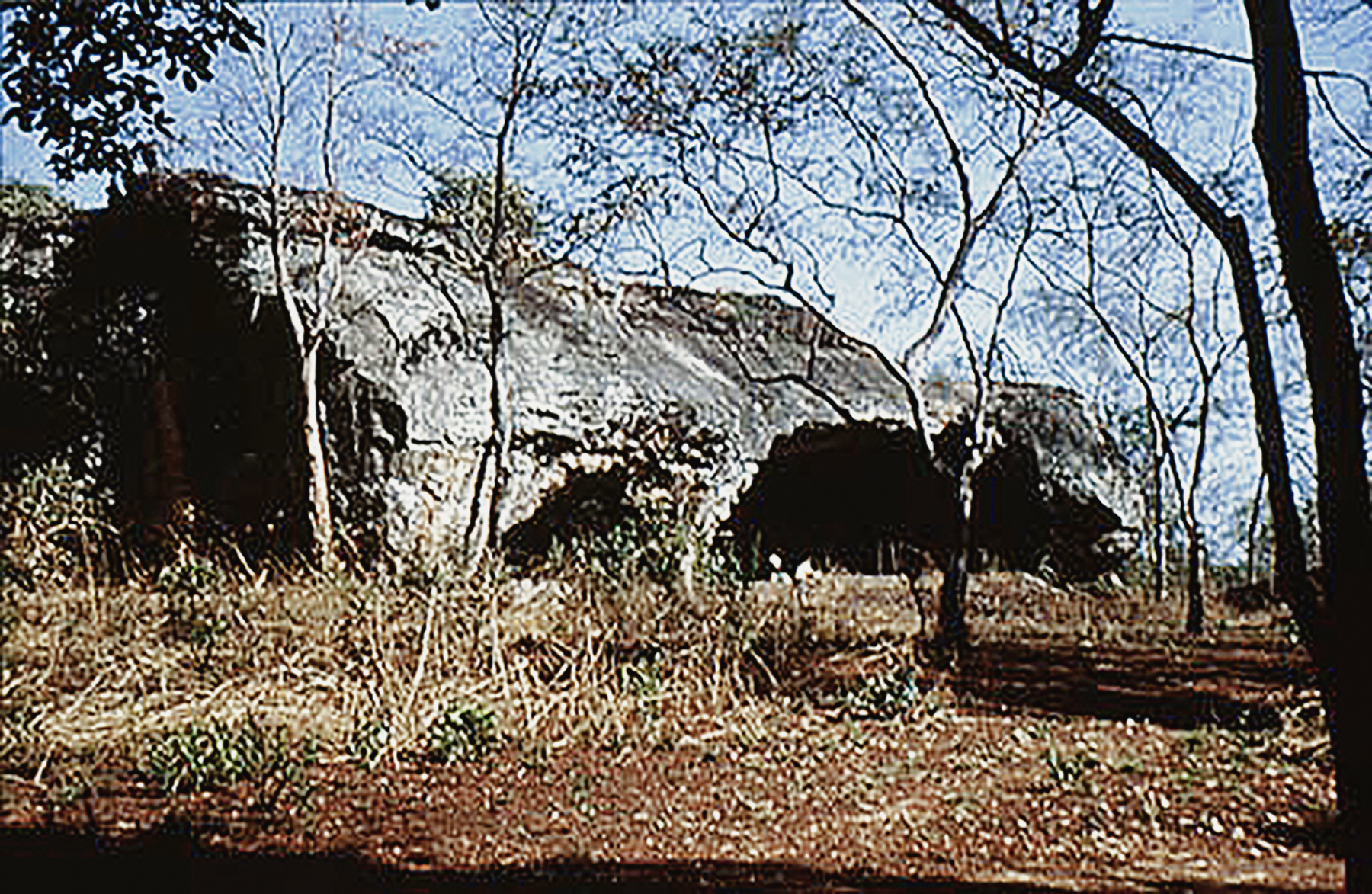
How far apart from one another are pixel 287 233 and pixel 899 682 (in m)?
8.03

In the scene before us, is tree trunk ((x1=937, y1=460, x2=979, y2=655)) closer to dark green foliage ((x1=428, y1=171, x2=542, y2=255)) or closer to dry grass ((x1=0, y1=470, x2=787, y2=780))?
dry grass ((x1=0, y1=470, x2=787, y2=780))

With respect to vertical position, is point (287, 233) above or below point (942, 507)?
above

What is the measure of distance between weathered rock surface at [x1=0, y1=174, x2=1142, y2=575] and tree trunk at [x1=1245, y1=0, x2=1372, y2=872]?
24.4 ft

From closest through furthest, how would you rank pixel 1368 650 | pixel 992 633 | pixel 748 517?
pixel 1368 650 → pixel 992 633 → pixel 748 517

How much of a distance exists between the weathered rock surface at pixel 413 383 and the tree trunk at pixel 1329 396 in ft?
24.4

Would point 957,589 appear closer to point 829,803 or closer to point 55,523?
point 829,803

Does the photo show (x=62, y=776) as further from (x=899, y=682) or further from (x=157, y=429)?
(x=157, y=429)

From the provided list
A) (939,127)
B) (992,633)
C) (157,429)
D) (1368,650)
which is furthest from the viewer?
(157,429)

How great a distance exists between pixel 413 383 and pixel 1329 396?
9748 millimetres

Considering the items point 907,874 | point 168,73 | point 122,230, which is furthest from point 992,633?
point 122,230

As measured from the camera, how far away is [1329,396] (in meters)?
3.14

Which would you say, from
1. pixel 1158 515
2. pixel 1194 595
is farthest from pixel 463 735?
pixel 1158 515

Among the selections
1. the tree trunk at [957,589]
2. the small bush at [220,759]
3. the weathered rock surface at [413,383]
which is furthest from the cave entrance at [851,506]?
the small bush at [220,759]

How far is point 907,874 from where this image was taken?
4172mm
